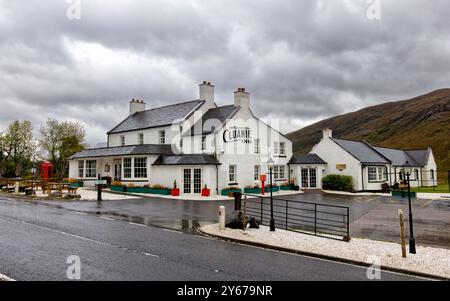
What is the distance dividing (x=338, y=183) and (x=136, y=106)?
28.1m

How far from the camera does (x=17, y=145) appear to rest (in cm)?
5441

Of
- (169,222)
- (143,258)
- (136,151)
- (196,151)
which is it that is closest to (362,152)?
(196,151)

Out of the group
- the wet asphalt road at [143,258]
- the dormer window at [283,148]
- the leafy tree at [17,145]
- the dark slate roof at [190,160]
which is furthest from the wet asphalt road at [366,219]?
the leafy tree at [17,145]

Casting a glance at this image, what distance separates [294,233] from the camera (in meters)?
12.2

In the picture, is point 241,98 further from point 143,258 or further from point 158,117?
point 143,258

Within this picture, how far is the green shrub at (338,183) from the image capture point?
33188 mm

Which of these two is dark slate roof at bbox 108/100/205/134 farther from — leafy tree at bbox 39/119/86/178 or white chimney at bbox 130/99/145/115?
leafy tree at bbox 39/119/86/178

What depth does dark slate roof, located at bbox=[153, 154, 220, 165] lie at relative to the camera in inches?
1074

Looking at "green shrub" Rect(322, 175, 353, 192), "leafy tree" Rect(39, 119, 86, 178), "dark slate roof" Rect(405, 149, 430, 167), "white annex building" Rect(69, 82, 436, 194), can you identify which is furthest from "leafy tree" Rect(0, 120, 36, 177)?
"dark slate roof" Rect(405, 149, 430, 167)
